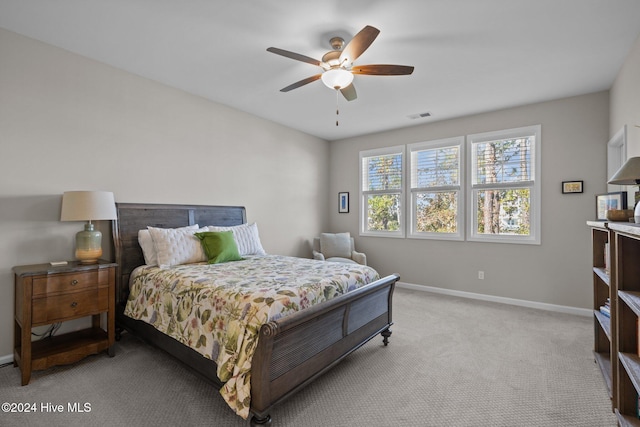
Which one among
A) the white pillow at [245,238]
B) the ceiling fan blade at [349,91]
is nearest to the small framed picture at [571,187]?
the ceiling fan blade at [349,91]

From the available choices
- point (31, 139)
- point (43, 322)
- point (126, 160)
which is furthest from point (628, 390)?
point (31, 139)

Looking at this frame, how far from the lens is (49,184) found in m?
2.69

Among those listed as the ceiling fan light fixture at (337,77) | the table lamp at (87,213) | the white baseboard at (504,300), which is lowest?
the white baseboard at (504,300)

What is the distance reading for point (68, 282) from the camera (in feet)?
7.89

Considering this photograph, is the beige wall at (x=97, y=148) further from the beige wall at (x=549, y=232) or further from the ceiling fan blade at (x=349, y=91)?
the beige wall at (x=549, y=232)

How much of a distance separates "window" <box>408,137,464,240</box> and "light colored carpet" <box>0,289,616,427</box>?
194cm

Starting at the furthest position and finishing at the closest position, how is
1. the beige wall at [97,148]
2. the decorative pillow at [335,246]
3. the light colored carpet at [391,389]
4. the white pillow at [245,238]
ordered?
the decorative pillow at [335,246], the white pillow at [245,238], the beige wall at [97,148], the light colored carpet at [391,389]

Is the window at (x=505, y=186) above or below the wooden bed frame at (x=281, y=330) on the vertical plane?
above

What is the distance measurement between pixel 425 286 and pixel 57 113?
4960 mm

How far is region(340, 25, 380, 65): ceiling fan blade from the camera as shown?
1.96 metres

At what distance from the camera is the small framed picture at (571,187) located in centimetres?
371

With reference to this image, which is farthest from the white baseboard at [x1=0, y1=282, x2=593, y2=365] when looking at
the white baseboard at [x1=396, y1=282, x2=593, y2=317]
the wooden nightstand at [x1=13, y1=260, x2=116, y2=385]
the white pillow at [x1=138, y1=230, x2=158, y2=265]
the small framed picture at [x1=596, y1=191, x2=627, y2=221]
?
the wooden nightstand at [x1=13, y1=260, x2=116, y2=385]

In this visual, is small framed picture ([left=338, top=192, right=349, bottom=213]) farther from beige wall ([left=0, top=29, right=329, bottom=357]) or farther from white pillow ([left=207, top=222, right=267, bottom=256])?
white pillow ([left=207, top=222, right=267, bottom=256])

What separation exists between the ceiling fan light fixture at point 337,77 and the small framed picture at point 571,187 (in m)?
3.13
